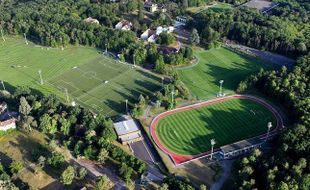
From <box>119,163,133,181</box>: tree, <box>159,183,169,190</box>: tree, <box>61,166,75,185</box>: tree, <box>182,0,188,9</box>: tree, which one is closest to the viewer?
<box>159,183,169,190</box>: tree

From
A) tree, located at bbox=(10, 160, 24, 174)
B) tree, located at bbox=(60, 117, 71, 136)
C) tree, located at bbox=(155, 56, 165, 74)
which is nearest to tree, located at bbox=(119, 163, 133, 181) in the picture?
tree, located at bbox=(60, 117, 71, 136)

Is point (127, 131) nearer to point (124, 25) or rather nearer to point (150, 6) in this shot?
point (124, 25)

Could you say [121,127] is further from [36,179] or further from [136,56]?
[136,56]

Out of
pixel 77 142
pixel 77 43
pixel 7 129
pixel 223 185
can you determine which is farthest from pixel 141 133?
pixel 77 43

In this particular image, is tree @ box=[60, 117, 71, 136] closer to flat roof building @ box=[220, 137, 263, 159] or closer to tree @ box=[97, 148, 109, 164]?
tree @ box=[97, 148, 109, 164]

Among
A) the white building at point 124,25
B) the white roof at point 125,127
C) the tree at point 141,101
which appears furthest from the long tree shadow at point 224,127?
the white building at point 124,25

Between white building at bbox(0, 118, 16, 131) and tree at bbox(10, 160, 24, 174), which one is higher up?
white building at bbox(0, 118, 16, 131)
